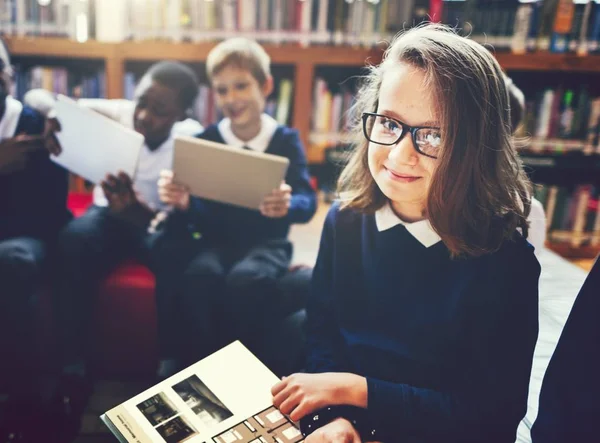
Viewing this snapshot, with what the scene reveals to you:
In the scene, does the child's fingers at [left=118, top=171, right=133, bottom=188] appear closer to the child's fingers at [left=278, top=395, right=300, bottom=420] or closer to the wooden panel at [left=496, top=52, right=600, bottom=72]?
the child's fingers at [left=278, top=395, right=300, bottom=420]

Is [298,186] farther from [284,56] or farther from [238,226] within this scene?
[284,56]

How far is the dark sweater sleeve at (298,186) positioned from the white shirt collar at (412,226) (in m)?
0.59

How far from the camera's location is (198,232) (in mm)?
1532

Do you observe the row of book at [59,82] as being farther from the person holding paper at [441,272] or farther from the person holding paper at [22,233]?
the person holding paper at [441,272]

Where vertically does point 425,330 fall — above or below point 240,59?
below

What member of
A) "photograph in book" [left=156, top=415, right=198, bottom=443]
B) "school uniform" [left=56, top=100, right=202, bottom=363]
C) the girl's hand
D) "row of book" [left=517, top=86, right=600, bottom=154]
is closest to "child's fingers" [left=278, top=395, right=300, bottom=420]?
the girl's hand

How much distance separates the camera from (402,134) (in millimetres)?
717

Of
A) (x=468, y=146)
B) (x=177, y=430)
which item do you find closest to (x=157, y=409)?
(x=177, y=430)

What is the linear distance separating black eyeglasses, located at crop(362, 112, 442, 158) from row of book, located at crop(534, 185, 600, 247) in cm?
205

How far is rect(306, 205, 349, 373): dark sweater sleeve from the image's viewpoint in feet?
2.87

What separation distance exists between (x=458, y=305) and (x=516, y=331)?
0.26 feet

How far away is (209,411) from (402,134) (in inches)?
17.6

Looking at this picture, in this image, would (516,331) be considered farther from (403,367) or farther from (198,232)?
(198,232)

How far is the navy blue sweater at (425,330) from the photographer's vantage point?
27.9 inches
